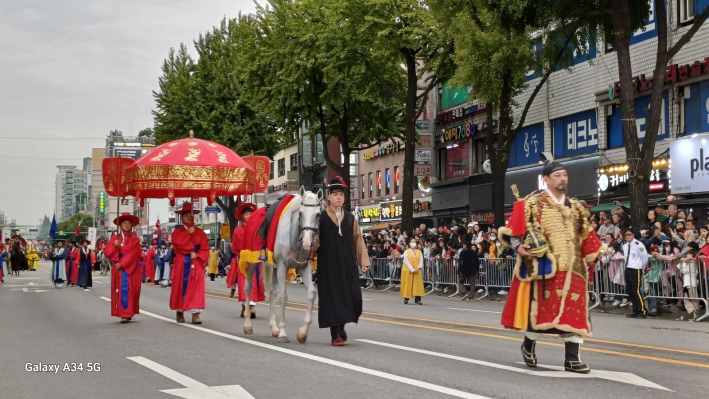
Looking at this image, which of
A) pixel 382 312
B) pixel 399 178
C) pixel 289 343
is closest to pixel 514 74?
pixel 382 312

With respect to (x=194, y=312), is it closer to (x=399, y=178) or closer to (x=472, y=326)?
(x=472, y=326)

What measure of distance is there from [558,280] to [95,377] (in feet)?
14.6

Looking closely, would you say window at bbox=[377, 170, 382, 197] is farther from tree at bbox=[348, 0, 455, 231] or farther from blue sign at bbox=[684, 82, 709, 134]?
blue sign at bbox=[684, 82, 709, 134]

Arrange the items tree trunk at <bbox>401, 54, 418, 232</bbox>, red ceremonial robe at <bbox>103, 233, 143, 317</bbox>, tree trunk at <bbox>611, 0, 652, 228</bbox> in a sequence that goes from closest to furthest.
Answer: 1. red ceremonial robe at <bbox>103, 233, 143, 317</bbox>
2. tree trunk at <bbox>611, 0, 652, 228</bbox>
3. tree trunk at <bbox>401, 54, 418, 232</bbox>

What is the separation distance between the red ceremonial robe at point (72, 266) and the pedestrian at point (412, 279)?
16.3 metres

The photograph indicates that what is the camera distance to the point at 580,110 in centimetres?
3553

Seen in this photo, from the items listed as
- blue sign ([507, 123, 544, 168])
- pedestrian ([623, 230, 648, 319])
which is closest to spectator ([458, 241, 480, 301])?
pedestrian ([623, 230, 648, 319])

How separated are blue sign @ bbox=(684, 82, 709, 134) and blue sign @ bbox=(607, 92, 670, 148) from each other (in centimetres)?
81

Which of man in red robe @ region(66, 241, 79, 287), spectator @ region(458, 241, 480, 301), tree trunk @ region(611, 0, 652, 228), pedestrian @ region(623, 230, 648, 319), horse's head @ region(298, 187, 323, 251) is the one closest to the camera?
horse's head @ region(298, 187, 323, 251)

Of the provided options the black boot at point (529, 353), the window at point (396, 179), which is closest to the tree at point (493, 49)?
the black boot at point (529, 353)

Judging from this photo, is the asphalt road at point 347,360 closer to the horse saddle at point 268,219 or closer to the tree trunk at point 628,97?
the horse saddle at point 268,219

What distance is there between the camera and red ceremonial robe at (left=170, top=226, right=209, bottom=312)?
1511cm

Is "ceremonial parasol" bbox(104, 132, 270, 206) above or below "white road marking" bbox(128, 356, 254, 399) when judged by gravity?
above

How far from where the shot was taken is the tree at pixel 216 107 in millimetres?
54781
